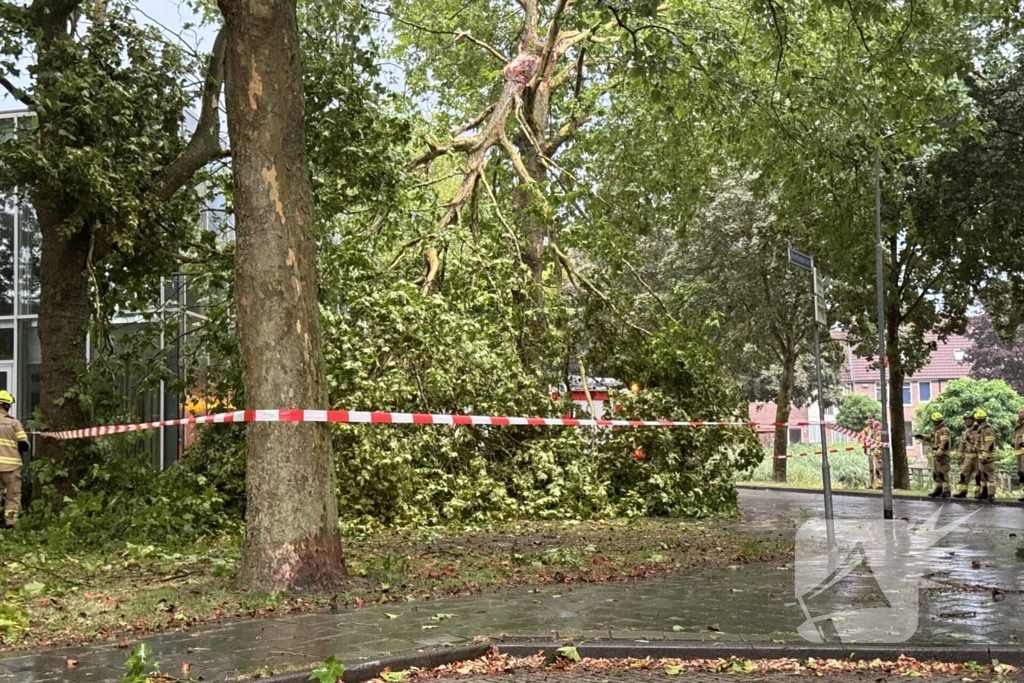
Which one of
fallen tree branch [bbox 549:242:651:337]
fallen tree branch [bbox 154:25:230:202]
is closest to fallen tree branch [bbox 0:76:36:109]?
fallen tree branch [bbox 154:25:230:202]

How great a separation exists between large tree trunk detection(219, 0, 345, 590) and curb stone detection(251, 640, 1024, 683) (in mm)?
2254

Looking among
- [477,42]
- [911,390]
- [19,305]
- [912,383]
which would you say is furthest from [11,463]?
[911,390]

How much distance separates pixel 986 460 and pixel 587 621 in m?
16.3

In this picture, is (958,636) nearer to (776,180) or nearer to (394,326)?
(394,326)

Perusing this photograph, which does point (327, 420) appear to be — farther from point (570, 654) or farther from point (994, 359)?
point (994, 359)

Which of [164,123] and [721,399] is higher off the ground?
[164,123]

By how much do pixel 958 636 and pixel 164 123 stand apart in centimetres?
1130

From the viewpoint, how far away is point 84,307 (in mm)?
13297

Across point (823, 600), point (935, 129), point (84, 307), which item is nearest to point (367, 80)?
point (84, 307)

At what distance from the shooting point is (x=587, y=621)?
21.9 ft

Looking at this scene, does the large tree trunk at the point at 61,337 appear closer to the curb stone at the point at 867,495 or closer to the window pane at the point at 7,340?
the window pane at the point at 7,340

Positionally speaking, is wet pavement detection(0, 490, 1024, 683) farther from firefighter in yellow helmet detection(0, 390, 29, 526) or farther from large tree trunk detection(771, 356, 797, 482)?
large tree trunk detection(771, 356, 797, 482)

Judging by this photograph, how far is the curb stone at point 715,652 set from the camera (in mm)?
5656

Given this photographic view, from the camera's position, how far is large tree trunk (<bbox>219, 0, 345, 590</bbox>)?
7.70m
